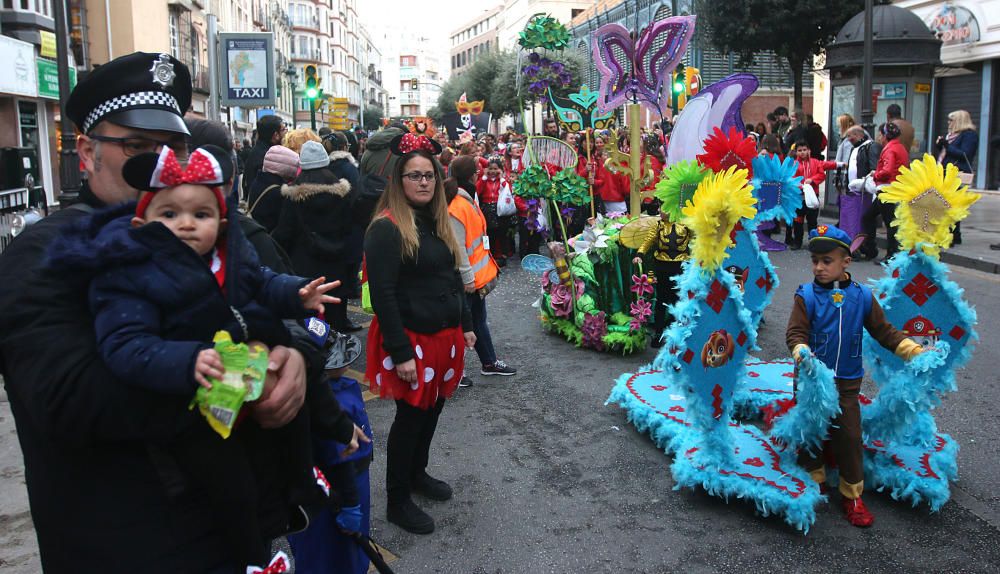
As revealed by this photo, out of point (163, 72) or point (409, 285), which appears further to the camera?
point (409, 285)

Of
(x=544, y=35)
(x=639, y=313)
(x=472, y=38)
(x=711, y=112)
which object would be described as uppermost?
(x=472, y=38)

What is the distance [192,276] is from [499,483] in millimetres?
2978

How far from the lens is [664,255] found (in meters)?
6.55

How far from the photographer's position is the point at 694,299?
3758 mm

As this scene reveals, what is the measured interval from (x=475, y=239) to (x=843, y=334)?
2.43m

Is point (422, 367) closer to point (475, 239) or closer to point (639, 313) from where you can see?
point (475, 239)

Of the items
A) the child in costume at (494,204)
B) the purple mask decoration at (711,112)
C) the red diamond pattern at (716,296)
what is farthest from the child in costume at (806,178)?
the red diamond pattern at (716,296)

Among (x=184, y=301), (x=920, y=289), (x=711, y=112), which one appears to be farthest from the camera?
(x=711, y=112)

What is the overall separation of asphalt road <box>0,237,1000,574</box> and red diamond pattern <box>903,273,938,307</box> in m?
0.98

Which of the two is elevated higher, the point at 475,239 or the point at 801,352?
the point at 475,239

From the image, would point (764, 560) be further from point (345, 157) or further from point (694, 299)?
point (345, 157)

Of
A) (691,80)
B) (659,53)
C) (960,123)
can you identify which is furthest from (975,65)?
(659,53)

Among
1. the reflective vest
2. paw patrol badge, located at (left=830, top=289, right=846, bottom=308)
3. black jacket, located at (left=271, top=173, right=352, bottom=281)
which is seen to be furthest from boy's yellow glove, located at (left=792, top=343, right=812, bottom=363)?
black jacket, located at (left=271, top=173, right=352, bottom=281)

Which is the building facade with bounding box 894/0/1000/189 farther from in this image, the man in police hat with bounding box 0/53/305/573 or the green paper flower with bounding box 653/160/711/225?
the man in police hat with bounding box 0/53/305/573
